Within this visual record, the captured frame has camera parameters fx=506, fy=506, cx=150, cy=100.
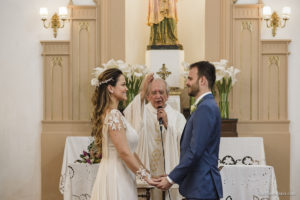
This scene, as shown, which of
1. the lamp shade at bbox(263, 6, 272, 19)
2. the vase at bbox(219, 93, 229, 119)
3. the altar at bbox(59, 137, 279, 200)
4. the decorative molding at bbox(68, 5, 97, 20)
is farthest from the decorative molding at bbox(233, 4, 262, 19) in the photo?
the altar at bbox(59, 137, 279, 200)

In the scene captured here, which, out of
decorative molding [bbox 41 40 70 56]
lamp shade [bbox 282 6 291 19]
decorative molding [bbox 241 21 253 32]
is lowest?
decorative molding [bbox 41 40 70 56]

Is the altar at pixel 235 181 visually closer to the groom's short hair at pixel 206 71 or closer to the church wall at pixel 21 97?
the groom's short hair at pixel 206 71

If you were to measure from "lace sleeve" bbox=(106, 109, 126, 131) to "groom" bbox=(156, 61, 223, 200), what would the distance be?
494 mm

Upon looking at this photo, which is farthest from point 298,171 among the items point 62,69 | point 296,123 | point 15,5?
point 15,5

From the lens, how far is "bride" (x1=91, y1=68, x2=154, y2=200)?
3.62m

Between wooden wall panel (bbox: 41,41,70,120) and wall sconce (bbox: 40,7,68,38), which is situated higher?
wall sconce (bbox: 40,7,68,38)

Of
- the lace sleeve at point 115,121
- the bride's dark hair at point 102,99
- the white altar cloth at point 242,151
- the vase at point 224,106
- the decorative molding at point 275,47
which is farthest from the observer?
the decorative molding at point 275,47

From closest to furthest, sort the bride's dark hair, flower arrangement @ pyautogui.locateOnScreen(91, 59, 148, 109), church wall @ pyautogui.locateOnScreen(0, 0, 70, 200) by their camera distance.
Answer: the bride's dark hair → flower arrangement @ pyautogui.locateOnScreen(91, 59, 148, 109) → church wall @ pyautogui.locateOnScreen(0, 0, 70, 200)

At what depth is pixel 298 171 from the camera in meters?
7.12

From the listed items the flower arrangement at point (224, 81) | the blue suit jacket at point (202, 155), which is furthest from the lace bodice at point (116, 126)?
the flower arrangement at point (224, 81)

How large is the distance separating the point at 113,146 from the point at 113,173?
7.7 inches

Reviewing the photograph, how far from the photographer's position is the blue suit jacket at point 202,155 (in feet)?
10.8

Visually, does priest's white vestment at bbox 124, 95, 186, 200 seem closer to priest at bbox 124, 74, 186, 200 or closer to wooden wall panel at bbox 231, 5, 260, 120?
priest at bbox 124, 74, 186, 200

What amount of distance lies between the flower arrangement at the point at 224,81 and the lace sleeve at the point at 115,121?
10.6ft
